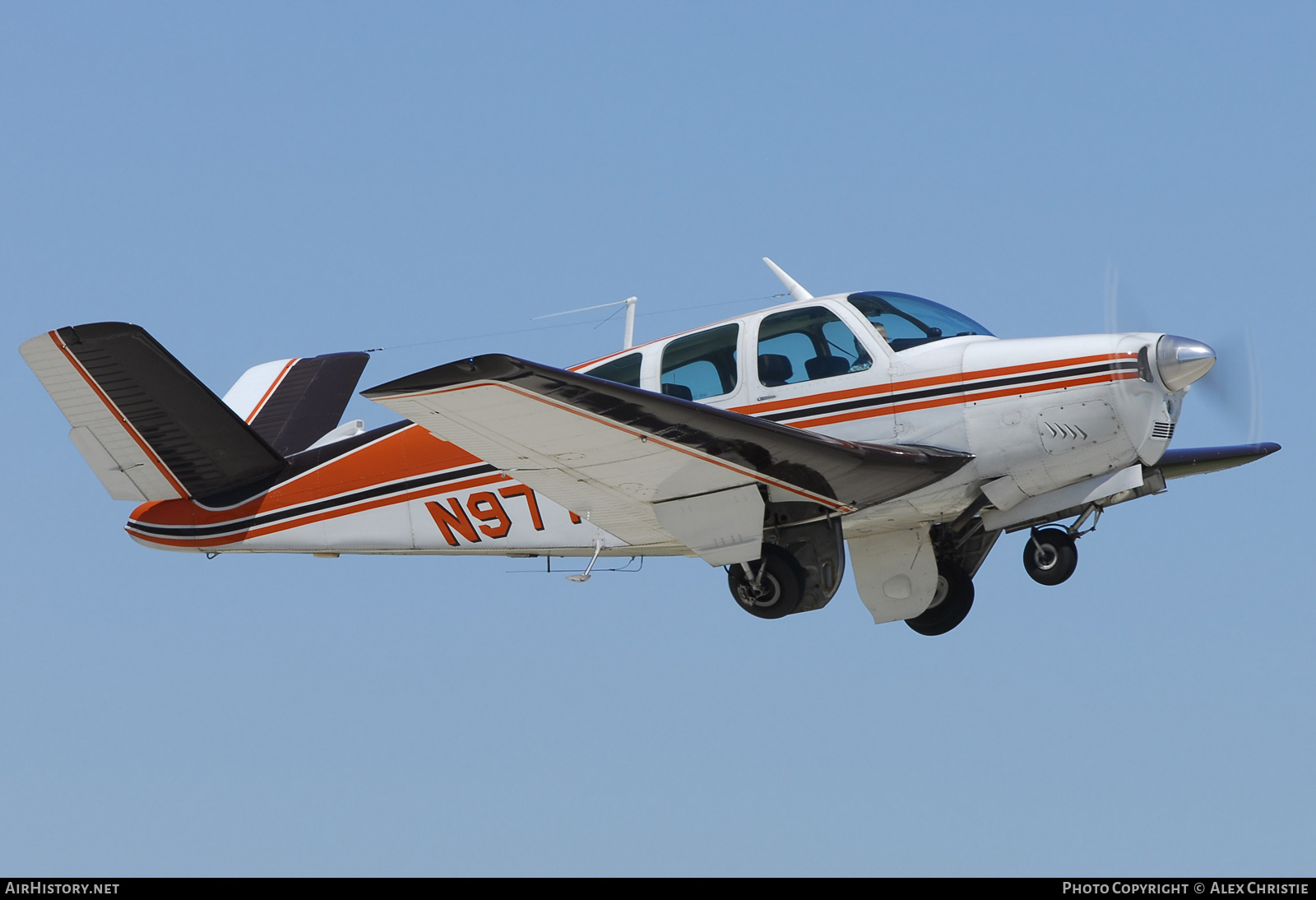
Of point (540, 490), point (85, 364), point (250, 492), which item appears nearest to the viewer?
point (540, 490)

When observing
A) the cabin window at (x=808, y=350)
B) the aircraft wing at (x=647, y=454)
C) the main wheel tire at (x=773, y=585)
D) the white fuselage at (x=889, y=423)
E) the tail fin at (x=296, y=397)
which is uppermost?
the tail fin at (x=296, y=397)

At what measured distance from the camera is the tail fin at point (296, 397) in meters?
16.5

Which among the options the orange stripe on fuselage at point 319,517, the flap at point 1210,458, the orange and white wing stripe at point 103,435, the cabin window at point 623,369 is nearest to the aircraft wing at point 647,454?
A: the cabin window at point 623,369

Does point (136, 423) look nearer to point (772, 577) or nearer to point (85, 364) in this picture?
point (85, 364)

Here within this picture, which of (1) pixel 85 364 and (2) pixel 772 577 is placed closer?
(2) pixel 772 577

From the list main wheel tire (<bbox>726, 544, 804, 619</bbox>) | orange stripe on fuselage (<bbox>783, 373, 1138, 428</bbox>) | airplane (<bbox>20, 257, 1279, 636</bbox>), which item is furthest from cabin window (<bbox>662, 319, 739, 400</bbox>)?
main wheel tire (<bbox>726, 544, 804, 619</bbox>)

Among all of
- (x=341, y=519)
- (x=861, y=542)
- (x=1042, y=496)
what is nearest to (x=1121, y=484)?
(x=1042, y=496)

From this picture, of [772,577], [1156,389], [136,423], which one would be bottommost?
[772,577]

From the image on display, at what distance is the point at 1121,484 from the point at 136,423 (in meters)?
9.16

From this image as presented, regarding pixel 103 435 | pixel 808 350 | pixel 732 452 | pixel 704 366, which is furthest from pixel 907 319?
pixel 103 435

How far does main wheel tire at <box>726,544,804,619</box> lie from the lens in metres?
12.9

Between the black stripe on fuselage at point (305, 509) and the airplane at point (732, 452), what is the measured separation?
0.02 meters

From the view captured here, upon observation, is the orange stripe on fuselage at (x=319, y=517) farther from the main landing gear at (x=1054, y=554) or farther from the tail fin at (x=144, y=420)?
the main landing gear at (x=1054, y=554)

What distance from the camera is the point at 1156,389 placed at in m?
12.3
